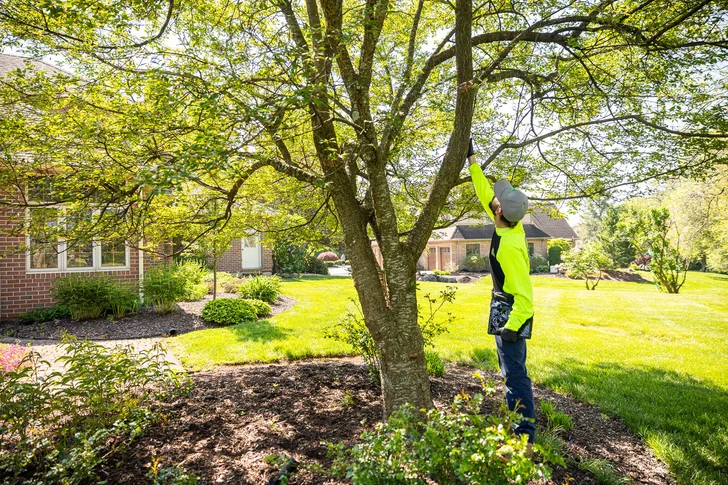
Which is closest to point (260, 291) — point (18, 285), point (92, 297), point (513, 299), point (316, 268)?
point (92, 297)

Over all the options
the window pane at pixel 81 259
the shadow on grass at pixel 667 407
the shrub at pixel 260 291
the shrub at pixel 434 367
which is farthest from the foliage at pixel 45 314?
the shadow on grass at pixel 667 407

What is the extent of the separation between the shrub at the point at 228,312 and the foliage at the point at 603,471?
715 centimetres

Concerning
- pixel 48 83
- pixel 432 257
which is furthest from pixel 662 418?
pixel 432 257

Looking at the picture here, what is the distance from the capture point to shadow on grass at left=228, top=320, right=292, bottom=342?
7.03 metres

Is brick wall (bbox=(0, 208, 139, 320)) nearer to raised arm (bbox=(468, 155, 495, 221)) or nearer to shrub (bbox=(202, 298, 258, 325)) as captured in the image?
shrub (bbox=(202, 298, 258, 325))

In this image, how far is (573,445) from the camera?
3.35 m

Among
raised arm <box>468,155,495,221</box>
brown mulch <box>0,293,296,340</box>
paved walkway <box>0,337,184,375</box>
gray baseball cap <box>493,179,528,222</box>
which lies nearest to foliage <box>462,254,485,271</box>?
brown mulch <box>0,293,296,340</box>

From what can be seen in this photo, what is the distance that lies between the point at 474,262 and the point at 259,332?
71.8 ft

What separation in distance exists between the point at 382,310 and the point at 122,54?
3229 mm

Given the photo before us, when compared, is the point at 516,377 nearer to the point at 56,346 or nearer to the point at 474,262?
the point at 56,346

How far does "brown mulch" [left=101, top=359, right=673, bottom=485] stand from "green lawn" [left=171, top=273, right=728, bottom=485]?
13.5 inches

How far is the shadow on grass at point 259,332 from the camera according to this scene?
277 inches

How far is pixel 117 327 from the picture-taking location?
Answer: 7.84 metres

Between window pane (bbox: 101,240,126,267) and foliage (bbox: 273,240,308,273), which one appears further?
foliage (bbox: 273,240,308,273)
